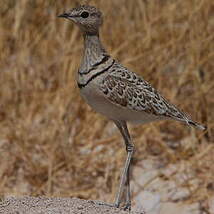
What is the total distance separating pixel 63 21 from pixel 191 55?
1.09 m

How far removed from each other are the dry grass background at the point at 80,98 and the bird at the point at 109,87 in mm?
1424

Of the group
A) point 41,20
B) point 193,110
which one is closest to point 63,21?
point 41,20

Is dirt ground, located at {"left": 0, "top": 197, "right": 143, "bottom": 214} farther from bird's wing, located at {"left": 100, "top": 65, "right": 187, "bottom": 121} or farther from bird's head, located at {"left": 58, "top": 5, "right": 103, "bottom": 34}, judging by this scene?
bird's head, located at {"left": 58, "top": 5, "right": 103, "bottom": 34}

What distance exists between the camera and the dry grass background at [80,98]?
4840 millimetres

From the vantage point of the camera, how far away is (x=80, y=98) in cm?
510

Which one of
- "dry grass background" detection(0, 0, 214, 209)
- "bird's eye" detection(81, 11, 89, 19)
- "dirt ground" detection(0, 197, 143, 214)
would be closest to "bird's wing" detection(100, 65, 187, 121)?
"bird's eye" detection(81, 11, 89, 19)

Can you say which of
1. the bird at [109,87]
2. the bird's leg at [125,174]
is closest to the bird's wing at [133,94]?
the bird at [109,87]

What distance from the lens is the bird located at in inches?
124

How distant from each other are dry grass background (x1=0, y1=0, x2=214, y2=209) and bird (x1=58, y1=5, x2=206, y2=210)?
142 cm

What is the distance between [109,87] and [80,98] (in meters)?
1.95

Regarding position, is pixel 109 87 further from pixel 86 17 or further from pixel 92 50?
pixel 86 17

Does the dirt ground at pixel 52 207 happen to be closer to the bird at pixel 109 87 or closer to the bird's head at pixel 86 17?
the bird at pixel 109 87

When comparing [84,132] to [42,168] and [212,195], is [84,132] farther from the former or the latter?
[212,195]

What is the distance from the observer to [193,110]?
17.0ft
